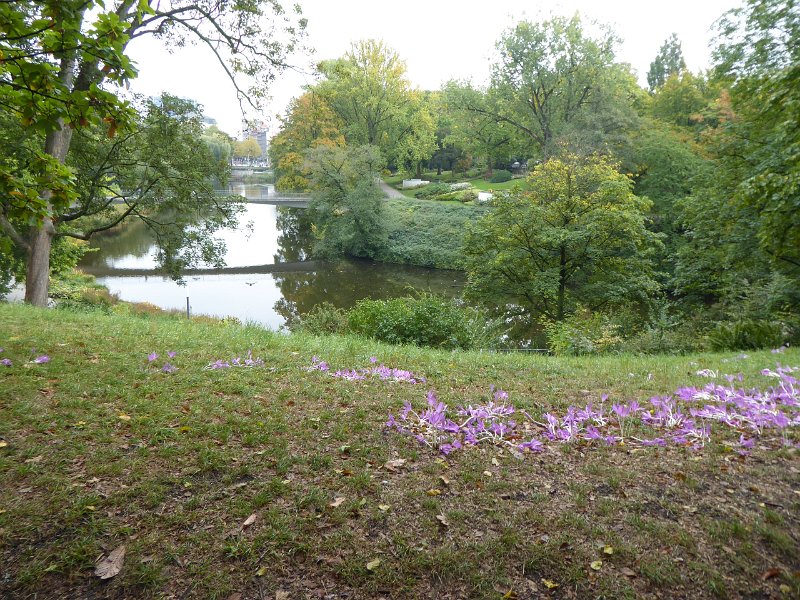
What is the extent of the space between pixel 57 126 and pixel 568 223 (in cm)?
1294

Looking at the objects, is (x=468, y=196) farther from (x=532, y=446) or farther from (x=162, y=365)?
(x=532, y=446)

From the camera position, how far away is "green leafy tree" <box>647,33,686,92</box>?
48.4m

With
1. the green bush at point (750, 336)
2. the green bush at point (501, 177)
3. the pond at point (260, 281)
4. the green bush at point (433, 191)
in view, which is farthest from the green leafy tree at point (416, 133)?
the green bush at point (750, 336)

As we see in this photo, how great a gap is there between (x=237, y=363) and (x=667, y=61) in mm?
58764

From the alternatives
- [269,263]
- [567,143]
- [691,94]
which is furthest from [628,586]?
[691,94]

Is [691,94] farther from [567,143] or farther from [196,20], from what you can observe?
Result: [196,20]

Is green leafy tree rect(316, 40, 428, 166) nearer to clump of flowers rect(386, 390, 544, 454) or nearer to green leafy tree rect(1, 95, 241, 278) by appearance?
green leafy tree rect(1, 95, 241, 278)

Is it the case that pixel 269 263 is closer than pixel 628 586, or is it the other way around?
pixel 628 586

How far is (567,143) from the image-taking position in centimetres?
2427

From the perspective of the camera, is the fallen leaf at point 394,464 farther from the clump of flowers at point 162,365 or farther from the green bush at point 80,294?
the green bush at point 80,294

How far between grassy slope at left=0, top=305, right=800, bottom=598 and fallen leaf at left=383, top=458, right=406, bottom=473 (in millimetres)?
67

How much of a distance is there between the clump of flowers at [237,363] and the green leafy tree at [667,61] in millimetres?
55752

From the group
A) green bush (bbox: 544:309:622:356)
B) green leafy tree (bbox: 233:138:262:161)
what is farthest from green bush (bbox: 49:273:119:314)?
green leafy tree (bbox: 233:138:262:161)

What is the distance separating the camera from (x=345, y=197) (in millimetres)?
29422
